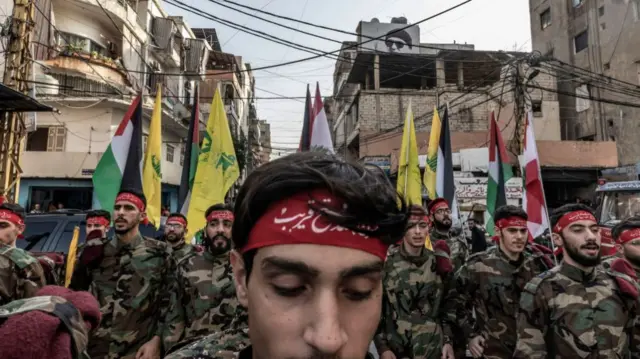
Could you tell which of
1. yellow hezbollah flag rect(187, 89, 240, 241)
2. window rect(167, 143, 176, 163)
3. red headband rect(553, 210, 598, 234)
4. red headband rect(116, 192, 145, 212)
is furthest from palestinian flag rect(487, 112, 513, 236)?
window rect(167, 143, 176, 163)

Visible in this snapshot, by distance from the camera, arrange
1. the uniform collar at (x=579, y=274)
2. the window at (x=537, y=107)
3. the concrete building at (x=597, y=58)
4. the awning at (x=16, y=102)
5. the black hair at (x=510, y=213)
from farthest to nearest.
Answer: the window at (x=537, y=107) → the concrete building at (x=597, y=58) → the awning at (x=16, y=102) → the black hair at (x=510, y=213) → the uniform collar at (x=579, y=274)

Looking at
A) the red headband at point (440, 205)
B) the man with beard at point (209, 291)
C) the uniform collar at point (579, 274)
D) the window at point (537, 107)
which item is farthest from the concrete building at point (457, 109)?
the uniform collar at point (579, 274)

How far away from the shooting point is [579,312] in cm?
271

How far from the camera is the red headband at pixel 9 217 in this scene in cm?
375

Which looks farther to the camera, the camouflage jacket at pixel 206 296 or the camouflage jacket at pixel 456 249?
the camouflage jacket at pixel 456 249

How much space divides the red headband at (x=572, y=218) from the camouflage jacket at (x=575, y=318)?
40cm

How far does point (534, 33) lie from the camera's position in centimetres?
3362

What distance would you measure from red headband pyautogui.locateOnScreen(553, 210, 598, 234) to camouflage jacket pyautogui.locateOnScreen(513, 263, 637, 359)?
40cm

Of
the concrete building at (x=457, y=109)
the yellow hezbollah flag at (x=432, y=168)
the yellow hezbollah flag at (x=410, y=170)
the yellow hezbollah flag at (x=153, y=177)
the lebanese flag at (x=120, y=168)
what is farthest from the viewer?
the concrete building at (x=457, y=109)

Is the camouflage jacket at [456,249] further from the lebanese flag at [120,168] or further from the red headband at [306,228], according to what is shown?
the red headband at [306,228]

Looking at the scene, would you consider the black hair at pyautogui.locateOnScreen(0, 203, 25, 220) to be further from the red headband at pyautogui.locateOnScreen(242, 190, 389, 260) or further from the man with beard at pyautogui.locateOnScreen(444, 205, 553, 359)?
the man with beard at pyautogui.locateOnScreen(444, 205, 553, 359)

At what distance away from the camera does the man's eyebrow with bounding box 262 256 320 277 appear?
95cm

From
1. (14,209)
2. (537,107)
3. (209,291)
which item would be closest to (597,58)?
(537,107)

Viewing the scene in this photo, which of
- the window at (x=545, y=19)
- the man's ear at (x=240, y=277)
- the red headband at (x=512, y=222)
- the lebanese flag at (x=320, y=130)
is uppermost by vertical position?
the window at (x=545, y=19)
